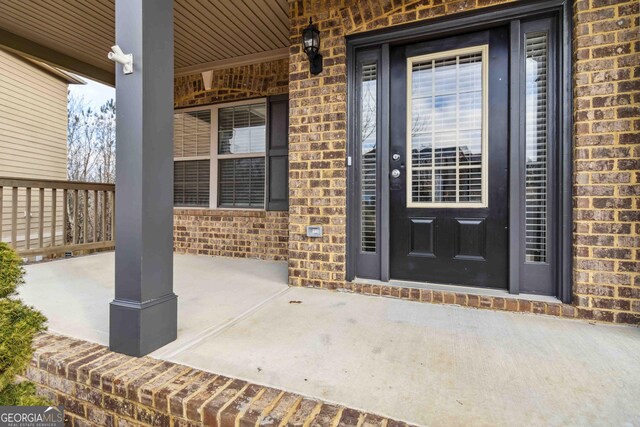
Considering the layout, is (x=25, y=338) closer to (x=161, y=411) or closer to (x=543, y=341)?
(x=161, y=411)

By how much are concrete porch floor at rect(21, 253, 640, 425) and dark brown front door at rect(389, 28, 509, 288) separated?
42 centimetres

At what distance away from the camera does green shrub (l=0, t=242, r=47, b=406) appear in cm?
105

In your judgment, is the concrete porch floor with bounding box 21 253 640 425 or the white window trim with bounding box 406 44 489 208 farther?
the white window trim with bounding box 406 44 489 208

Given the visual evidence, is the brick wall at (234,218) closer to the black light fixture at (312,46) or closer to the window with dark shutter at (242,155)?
the window with dark shutter at (242,155)

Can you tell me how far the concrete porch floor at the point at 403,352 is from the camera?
116 cm

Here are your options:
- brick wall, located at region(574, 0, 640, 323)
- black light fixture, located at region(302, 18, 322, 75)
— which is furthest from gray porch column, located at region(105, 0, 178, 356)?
brick wall, located at region(574, 0, 640, 323)

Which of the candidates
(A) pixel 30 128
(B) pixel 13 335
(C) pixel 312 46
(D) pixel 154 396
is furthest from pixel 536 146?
(A) pixel 30 128

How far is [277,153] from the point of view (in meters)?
4.07

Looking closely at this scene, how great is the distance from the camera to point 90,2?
308 cm

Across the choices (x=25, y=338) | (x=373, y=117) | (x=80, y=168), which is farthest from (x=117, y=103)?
(x=80, y=168)

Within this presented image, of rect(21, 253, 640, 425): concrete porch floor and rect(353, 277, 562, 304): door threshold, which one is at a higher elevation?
rect(353, 277, 562, 304): door threshold

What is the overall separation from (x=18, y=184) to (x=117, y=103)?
330cm

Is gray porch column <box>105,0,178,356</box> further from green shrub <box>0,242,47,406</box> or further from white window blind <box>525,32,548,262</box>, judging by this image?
white window blind <box>525,32,548,262</box>

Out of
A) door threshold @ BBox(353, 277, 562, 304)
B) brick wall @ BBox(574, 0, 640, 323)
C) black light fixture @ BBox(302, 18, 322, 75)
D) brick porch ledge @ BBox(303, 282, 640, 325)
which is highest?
black light fixture @ BBox(302, 18, 322, 75)
